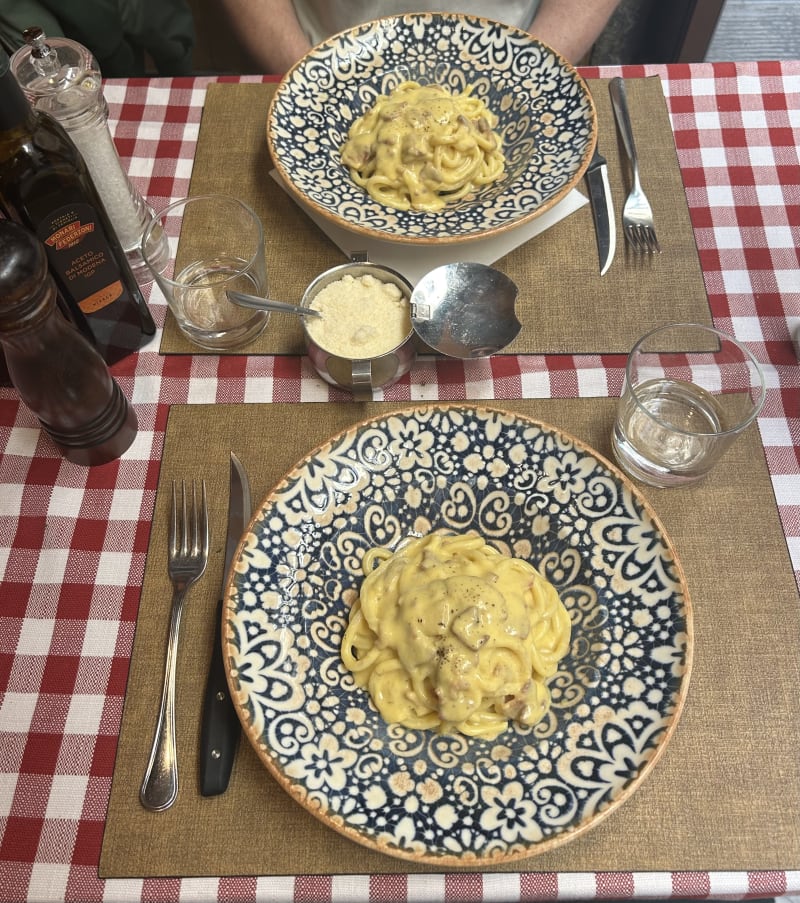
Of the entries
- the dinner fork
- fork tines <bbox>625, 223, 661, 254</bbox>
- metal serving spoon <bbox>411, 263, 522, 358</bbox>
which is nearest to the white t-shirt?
fork tines <bbox>625, 223, 661, 254</bbox>

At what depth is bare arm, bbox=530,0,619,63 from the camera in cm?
200

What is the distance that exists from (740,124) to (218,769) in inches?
63.9

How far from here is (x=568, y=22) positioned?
6.57ft

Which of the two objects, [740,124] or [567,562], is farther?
[740,124]

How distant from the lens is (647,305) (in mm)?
1432

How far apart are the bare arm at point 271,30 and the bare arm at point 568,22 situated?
0.62 metres

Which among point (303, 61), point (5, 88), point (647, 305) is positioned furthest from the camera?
point (303, 61)

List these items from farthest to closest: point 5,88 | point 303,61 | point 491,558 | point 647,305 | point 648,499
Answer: point 303,61 → point 647,305 → point 648,499 → point 491,558 → point 5,88

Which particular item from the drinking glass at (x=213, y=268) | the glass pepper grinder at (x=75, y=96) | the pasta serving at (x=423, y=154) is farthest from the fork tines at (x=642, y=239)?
the glass pepper grinder at (x=75, y=96)

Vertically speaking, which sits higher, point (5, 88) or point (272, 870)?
point (5, 88)

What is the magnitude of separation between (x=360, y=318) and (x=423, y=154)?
39 centimetres

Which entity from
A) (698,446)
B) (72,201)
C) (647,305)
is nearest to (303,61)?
(72,201)

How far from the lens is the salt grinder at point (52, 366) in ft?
3.09

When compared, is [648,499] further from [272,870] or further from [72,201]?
[72,201]
